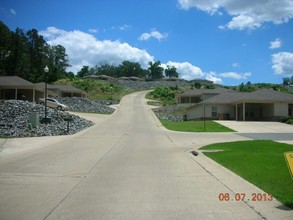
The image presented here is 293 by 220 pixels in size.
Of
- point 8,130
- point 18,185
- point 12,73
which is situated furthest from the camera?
point 12,73

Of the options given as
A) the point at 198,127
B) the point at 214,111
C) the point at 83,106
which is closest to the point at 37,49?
the point at 83,106

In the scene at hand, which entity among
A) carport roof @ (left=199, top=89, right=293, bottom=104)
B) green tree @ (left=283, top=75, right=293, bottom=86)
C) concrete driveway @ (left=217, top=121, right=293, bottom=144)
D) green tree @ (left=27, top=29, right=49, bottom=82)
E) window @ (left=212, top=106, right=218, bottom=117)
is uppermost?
green tree @ (left=27, top=29, right=49, bottom=82)

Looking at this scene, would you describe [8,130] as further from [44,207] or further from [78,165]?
[44,207]

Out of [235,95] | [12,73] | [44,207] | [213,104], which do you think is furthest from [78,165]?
[12,73]

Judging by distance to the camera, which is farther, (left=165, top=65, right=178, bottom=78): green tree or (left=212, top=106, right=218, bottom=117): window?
(left=165, top=65, right=178, bottom=78): green tree

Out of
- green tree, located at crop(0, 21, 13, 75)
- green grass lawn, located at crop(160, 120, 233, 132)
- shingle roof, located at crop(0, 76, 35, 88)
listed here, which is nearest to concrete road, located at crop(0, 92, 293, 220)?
green grass lawn, located at crop(160, 120, 233, 132)

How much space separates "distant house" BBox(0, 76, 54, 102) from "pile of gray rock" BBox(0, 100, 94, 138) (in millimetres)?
13351

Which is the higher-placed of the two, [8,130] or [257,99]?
[257,99]

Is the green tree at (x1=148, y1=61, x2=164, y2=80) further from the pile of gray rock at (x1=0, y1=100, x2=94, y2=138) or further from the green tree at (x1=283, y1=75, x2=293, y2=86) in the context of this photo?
the pile of gray rock at (x1=0, y1=100, x2=94, y2=138)

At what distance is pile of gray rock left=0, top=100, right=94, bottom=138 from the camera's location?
102 ft

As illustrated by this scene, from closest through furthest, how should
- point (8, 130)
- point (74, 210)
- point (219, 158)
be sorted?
point (74, 210), point (219, 158), point (8, 130)

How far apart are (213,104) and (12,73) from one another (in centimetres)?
5825

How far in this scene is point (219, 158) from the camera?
16609 mm

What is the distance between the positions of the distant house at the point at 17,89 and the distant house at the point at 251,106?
25.6 m
